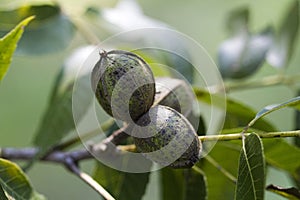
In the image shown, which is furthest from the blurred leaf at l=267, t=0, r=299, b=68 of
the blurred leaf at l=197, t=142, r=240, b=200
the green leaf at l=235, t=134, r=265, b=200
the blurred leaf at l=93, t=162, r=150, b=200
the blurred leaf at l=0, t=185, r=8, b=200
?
the blurred leaf at l=0, t=185, r=8, b=200

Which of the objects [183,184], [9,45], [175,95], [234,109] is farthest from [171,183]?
[9,45]

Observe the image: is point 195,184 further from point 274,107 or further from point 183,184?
point 274,107

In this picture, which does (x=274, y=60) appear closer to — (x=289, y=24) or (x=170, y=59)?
(x=289, y=24)

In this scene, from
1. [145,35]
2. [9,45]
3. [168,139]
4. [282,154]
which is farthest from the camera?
[145,35]

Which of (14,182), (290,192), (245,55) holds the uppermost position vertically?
(245,55)

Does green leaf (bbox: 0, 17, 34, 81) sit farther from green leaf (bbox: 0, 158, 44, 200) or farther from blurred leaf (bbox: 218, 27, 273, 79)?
blurred leaf (bbox: 218, 27, 273, 79)

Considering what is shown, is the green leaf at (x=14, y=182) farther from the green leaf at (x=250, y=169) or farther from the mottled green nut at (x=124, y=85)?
the green leaf at (x=250, y=169)
